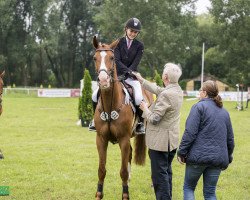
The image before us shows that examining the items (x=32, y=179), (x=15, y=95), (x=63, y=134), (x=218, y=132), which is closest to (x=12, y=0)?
(x=15, y=95)

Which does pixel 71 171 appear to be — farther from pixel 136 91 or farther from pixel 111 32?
pixel 111 32

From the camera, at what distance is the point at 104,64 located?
613 cm

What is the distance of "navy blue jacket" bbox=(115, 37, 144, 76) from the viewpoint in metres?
7.26

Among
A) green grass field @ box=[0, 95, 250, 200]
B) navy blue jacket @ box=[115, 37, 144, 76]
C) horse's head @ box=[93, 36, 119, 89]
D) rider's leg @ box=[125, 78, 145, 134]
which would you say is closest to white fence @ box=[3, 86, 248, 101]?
green grass field @ box=[0, 95, 250, 200]

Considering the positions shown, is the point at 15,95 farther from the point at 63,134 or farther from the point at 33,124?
the point at 63,134

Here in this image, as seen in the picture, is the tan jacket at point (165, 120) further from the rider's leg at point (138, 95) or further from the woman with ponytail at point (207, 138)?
the rider's leg at point (138, 95)

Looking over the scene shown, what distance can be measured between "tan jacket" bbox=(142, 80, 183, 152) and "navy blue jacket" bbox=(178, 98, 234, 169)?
448mm

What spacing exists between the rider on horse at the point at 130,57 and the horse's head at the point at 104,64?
73 cm

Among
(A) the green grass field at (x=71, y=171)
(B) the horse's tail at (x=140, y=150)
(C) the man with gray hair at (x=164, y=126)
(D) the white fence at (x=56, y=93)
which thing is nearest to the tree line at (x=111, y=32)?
(D) the white fence at (x=56, y=93)

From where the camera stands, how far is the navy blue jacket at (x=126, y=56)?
7262 millimetres

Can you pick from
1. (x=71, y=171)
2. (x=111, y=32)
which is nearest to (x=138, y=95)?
(x=71, y=171)

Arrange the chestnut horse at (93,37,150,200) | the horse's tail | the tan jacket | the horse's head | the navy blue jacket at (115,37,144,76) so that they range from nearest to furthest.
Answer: the tan jacket < the horse's head < the chestnut horse at (93,37,150,200) < the navy blue jacket at (115,37,144,76) < the horse's tail

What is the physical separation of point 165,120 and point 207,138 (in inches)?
28.6

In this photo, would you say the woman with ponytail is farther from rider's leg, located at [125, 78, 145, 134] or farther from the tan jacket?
rider's leg, located at [125, 78, 145, 134]
